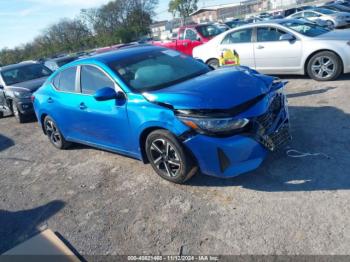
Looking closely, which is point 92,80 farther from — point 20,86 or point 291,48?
point 20,86

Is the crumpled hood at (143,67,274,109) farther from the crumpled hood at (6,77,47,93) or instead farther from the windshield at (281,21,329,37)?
the crumpled hood at (6,77,47,93)

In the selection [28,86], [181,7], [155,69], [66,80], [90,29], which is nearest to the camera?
[155,69]

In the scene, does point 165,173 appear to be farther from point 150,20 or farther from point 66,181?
point 150,20

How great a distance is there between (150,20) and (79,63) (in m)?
65.7

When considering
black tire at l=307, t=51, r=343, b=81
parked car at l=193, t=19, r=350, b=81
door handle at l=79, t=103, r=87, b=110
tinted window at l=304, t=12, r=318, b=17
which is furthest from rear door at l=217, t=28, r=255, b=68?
tinted window at l=304, t=12, r=318, b=17

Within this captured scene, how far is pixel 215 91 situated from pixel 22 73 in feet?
27.7

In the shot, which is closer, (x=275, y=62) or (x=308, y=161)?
(x=308, y=161)

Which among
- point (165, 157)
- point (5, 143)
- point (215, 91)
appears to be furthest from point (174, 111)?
point (5, 143)

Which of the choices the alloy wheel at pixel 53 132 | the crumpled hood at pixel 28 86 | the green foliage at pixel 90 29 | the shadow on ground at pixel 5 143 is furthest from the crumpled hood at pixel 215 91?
the green foliage at pixel 90 29

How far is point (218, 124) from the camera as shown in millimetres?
3547

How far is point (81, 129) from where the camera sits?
5.26m

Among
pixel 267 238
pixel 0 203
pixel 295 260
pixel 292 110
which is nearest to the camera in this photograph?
pixel 295 260

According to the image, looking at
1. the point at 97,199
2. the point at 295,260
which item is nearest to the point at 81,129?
the point at 97,199

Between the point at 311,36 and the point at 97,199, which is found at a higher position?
the point at 311,36
